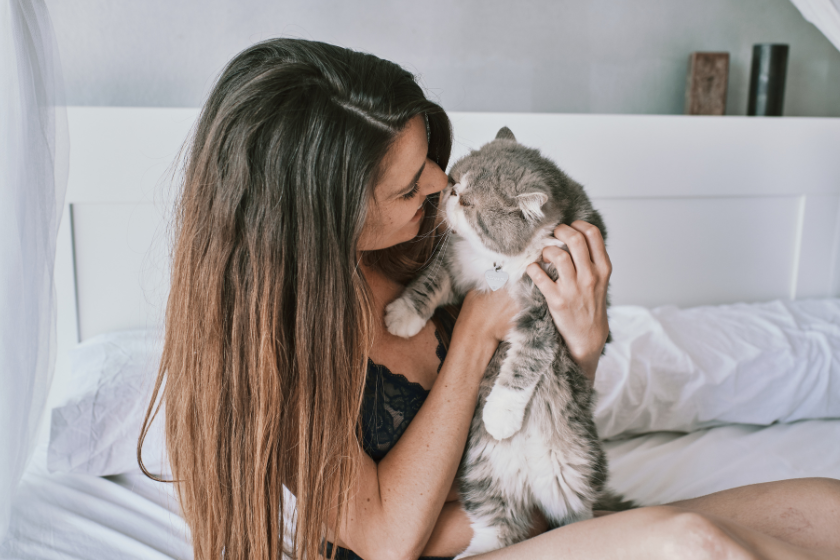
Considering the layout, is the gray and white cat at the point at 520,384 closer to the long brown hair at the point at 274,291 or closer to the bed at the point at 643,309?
the long brown hair at the point at 274,291

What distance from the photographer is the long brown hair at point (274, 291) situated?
0.94 meters

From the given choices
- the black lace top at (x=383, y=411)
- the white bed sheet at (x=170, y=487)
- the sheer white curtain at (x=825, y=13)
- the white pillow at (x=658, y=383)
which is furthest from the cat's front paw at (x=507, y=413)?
the sheer white curtain at (x=825, y=13)

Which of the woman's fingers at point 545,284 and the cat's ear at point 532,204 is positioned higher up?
the cat's ear at point 532,204

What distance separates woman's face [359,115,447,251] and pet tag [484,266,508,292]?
0.26m

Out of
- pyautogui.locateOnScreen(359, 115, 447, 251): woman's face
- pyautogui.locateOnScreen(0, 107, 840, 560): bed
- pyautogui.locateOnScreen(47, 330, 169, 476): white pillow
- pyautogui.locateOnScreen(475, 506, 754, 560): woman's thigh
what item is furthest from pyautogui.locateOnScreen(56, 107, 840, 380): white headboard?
pyautogui.locateOnScreen(475, 506, 754, 560): woman's thigh

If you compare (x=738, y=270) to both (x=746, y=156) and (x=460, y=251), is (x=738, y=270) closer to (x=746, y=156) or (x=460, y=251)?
(x=746, y=156)

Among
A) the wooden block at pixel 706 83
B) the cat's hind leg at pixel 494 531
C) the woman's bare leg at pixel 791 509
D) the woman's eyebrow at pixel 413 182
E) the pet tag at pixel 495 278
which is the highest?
the wooden block at pixel 706 83

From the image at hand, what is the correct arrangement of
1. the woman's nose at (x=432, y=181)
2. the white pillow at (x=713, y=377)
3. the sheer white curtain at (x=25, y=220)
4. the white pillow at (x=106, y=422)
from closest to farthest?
the sheer white curtain at (x=25, y=220), the woman's nose at (x=432, y=181), the white pillow at (x=106, y=422), the white pillow at (x=713, y=377)

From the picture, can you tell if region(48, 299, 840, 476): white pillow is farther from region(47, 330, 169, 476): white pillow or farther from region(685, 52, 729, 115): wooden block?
region(685, 52, 729, 115): wooden block

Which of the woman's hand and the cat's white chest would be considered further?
the cat's white chest

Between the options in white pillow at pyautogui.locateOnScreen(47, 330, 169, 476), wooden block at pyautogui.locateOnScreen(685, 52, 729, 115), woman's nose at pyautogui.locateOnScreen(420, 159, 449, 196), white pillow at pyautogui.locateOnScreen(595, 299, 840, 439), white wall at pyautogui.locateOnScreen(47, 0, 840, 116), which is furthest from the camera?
wooden block at pyautogui.locateOnScreen(685, 52, 729, 115)

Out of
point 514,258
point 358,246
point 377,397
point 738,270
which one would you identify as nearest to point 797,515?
point 514,258

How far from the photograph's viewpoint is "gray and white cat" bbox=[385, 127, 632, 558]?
3.88 ft

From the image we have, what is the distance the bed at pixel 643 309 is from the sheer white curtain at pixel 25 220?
26 centimetres
